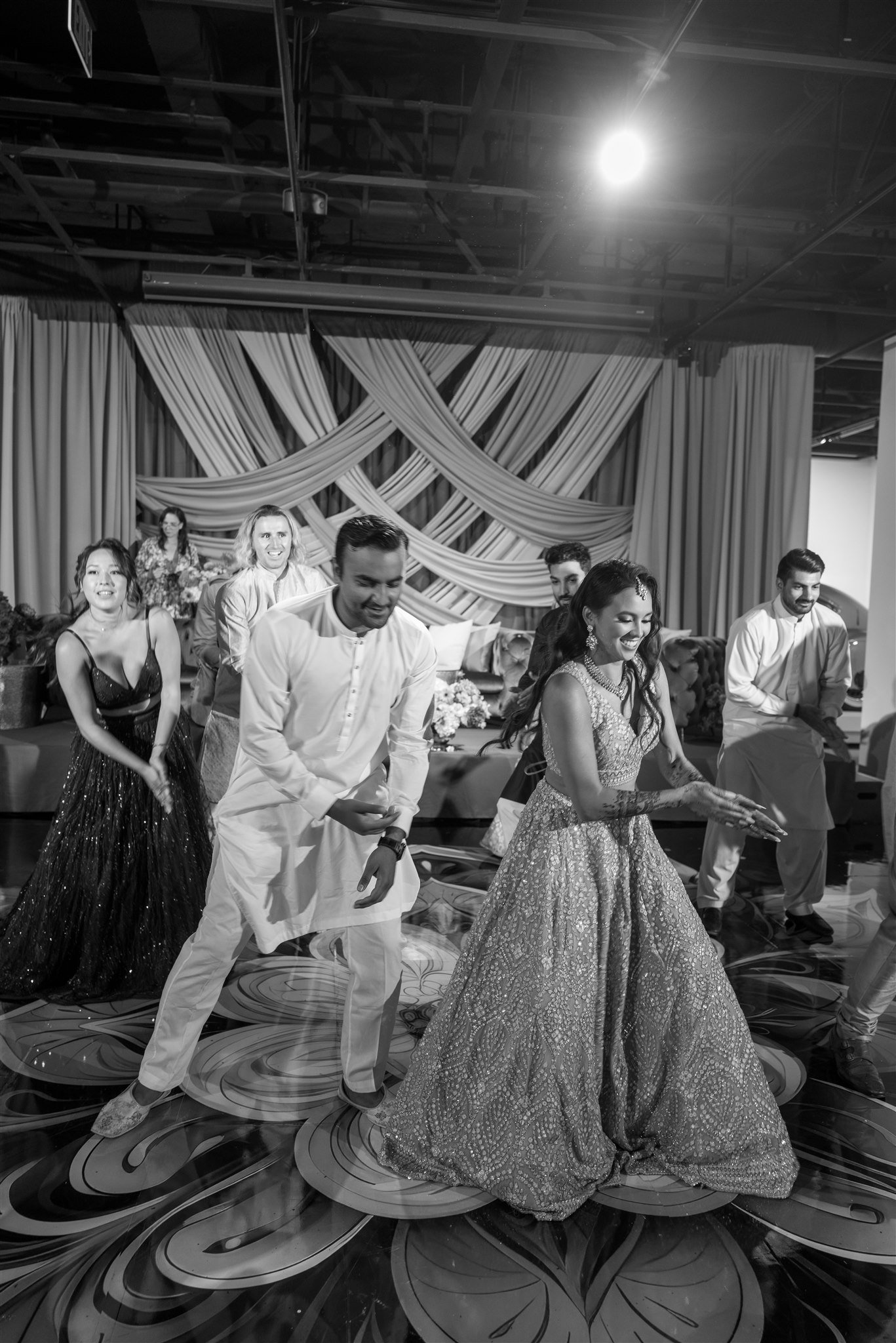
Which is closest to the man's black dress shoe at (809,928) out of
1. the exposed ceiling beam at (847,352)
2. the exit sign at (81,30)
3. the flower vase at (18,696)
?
the flower vase at (18,696)

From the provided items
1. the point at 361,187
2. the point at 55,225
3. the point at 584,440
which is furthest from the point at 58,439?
the point at 584,440

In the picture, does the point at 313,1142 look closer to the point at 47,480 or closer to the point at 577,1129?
the point at 577,1129

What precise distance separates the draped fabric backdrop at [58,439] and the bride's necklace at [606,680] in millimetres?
6992

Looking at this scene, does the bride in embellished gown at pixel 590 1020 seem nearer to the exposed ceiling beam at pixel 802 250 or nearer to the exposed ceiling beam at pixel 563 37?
the exposed ceiling beam at pixel 563 37

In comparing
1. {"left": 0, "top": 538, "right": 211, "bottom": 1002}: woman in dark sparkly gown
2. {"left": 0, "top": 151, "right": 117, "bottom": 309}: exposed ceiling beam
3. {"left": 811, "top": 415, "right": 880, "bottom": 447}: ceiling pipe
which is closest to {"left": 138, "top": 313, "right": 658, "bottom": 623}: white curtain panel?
{"left": 0, "top": 151, "right": 117, "bottom": 309}: exposed ceiling beam

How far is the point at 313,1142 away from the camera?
237 cm

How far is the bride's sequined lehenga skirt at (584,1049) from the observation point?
2.11 metres

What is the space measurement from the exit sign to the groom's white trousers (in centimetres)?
352

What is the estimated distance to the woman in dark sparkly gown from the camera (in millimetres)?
3176

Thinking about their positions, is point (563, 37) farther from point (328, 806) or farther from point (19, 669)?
point (19, 669)

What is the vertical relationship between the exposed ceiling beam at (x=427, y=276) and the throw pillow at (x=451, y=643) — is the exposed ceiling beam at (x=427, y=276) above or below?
above

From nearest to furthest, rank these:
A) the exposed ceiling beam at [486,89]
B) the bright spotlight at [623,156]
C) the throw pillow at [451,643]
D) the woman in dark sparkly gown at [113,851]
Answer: the woman in dark sparkly gown at [113,851] → the exposed ceiling beam at [486,89] → the bright spotlight at [623,156] → the throw pillow at [451,643]

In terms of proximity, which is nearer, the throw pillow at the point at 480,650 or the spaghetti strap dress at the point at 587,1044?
the spaghetti strap dress at the point at 587,1044

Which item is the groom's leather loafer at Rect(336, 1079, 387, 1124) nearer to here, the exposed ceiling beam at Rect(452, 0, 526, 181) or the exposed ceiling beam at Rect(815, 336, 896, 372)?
the exposed ceiling beam at Rect(452, 0, 526, 181)
